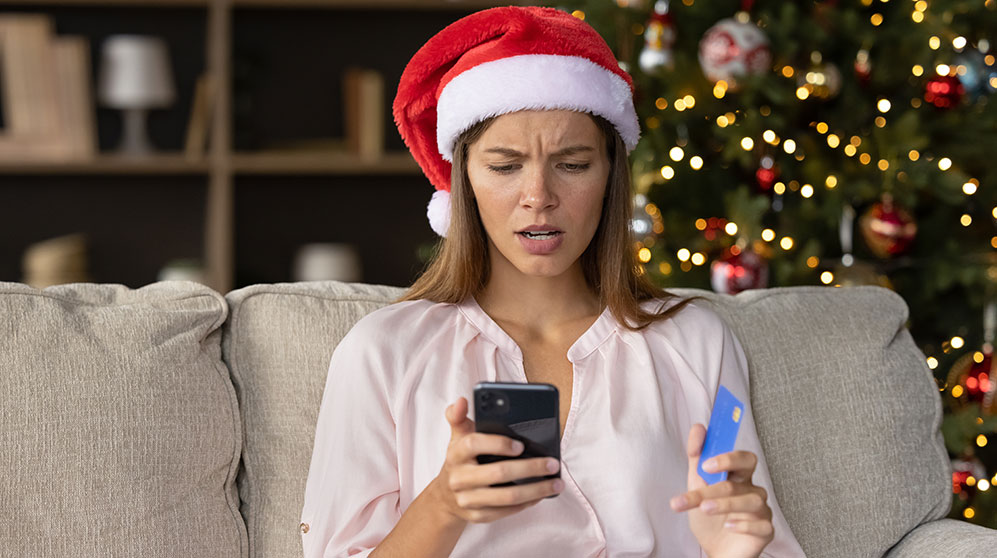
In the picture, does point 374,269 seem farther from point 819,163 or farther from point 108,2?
point 819,163

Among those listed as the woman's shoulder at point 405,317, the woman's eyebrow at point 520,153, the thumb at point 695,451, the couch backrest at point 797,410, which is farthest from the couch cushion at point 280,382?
the thumb at point 695,451

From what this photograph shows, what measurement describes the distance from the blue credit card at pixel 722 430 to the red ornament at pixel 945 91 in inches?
62.7

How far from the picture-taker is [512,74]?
1358mm

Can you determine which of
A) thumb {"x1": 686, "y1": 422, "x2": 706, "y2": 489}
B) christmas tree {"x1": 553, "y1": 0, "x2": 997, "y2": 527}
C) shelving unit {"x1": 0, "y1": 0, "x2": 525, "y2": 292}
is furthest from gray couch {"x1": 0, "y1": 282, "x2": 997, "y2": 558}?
shelving unit {"x1": 0, "y1": 0, "x2": 525, "y2": 292}

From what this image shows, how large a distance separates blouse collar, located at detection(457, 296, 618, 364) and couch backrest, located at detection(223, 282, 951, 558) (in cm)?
22

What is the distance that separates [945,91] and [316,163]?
5.97ft

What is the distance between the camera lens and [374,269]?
11.7ft

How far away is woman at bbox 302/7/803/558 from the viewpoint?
4.27 feet

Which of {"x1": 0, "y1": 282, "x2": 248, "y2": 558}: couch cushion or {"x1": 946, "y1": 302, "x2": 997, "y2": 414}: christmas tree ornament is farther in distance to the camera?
{"x1": 946, "y1": 302, "x2": 997, "y2": 414}: christmas tree ornament

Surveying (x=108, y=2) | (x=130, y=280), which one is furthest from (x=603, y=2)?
(x=130, y=280)

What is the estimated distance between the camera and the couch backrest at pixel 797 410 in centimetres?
150

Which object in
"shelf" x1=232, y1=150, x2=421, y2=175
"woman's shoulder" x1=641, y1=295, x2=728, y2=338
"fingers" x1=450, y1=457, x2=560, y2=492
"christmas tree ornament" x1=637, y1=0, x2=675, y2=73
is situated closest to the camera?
"fingers" x1=450, y1=457, x2=560, y2=492

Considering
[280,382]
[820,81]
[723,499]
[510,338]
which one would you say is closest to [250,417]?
[280,382]

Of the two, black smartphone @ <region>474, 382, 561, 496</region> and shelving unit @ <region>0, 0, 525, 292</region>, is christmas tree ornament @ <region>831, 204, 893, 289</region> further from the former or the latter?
black smartphone @ <region>474, 382, 561, 496</region>
